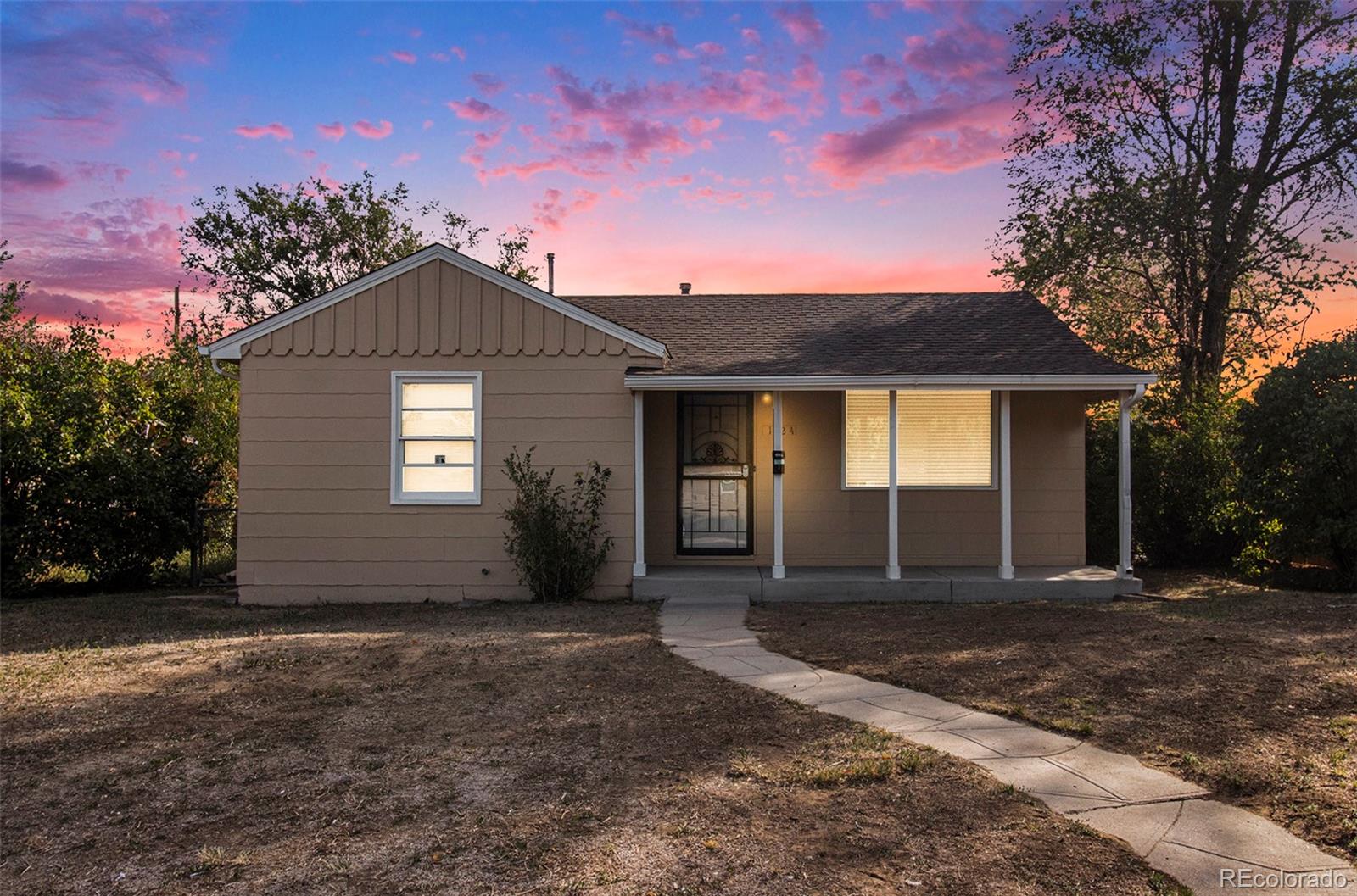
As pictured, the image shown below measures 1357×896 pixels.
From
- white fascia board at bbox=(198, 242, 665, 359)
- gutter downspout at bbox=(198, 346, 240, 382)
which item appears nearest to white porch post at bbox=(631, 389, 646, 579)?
white fascia board at bbox=(198, 242, 665, 359)

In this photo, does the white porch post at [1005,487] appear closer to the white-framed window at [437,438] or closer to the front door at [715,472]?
the front door at [715,472]

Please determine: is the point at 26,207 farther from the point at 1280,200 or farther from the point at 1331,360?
the point at 1280,200

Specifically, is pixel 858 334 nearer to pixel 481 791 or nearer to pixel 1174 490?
pixel 1174 490

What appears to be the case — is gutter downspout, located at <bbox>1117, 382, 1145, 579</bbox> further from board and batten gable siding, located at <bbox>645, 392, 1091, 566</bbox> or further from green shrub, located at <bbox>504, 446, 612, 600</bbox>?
green shrub, located at <bbox>504, 446, 612, 600</bbox>

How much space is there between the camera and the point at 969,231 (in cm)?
1670

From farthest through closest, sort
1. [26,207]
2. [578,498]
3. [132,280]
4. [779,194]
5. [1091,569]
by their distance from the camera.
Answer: [132,280], [779,194], [26,207], [1091,569], [578,498]

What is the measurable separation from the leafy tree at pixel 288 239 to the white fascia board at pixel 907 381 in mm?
13709

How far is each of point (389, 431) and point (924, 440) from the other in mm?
6272

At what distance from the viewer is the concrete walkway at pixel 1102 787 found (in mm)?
2984

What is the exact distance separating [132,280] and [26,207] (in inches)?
202

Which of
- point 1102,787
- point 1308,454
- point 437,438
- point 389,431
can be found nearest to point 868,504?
point 1308,454

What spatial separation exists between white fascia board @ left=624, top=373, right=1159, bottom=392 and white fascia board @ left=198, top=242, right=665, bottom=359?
1.57 ft

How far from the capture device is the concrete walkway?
298 centimetres

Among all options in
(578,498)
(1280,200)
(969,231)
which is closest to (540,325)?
(578,498)
